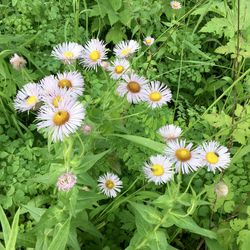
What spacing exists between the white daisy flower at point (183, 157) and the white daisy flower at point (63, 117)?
29cm

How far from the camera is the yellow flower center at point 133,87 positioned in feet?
4.14

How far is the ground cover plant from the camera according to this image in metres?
1.05

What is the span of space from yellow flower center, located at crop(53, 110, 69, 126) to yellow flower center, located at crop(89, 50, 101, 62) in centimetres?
46

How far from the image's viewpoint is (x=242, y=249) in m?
1.15

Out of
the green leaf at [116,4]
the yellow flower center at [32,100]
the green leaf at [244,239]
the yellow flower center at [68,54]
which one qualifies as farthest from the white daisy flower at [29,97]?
the green leaf at [116,4]

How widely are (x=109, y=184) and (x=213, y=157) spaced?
11.9 inches

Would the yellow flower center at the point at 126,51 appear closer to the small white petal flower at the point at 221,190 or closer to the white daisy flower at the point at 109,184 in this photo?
the white daisy flower at the point at 109,184

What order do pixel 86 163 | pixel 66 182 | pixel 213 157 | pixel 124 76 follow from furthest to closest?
1. pixel 124 76
2. pixel 213 157
3. pixel 86 163
4. pixel 66 182

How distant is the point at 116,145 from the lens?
54.5 inches

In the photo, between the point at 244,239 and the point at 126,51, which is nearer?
the point at 244,239

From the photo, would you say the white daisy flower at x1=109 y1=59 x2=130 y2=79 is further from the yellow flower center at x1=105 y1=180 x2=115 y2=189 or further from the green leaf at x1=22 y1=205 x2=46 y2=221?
the green leaf at x1=22 y1=205 x2=46 y2=221

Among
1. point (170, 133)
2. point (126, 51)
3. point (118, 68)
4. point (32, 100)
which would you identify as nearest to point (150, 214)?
point (170, 133)

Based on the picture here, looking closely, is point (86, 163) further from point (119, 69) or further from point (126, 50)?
point (126, 50)

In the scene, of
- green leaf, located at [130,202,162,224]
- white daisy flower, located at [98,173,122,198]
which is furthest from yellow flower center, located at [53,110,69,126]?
white daisy flower, located at [98,173,122,198]
